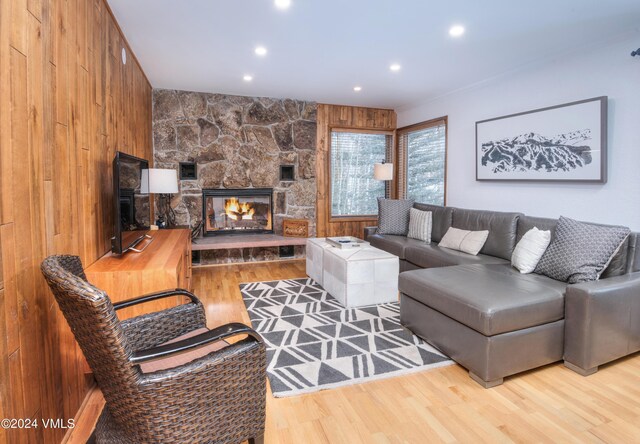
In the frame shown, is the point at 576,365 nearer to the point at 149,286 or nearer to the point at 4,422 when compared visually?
the point at 149,286

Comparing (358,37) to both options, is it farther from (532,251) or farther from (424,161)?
(424,161)

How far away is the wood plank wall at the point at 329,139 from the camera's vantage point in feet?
19.0

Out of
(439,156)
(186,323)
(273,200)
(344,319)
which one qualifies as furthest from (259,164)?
(186,323)

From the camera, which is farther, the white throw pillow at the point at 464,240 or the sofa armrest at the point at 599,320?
the white throw pillow at the point at 464,240

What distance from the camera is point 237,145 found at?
534cm

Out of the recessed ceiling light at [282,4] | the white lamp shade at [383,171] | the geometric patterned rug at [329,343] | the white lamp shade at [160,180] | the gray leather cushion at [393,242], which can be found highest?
the recessed ceiling light at [282,4]

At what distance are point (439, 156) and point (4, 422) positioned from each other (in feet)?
17.2

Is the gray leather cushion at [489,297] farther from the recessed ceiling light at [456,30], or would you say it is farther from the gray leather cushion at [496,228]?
the recessed ceiling light at [456,30]

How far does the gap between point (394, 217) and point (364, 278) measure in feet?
5.92

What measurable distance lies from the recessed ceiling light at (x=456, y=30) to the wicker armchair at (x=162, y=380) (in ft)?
9.35

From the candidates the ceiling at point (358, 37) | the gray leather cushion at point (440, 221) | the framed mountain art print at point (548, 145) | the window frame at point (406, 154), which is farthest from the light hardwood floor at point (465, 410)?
the window frame at point (406, 154)

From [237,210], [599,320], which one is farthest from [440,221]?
[237,210]

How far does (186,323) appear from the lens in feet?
6.01

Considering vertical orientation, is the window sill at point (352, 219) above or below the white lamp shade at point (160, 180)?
below
